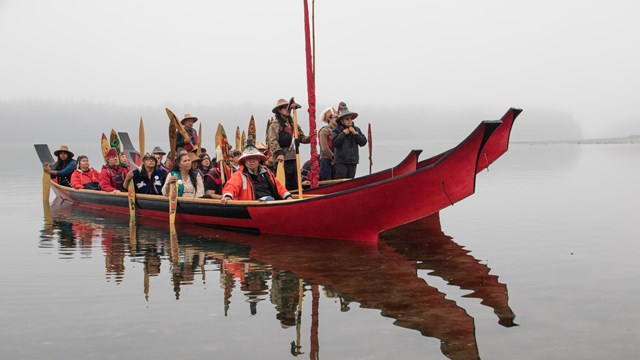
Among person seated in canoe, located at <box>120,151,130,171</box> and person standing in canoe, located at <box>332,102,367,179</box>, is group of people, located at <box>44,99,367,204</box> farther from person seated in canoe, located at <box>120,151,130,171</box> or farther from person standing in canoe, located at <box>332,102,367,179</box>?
person seated in canoe, located at <box>120,151,130,171</box>

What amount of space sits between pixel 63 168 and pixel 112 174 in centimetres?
334

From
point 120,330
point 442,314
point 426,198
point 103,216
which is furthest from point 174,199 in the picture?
point 442,314

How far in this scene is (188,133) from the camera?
15.1m

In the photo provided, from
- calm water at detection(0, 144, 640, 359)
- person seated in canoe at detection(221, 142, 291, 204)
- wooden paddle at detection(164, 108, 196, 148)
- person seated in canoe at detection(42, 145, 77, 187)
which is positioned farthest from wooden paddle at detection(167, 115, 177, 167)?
person seated in canoe at detection(42, 145, 77, 187)

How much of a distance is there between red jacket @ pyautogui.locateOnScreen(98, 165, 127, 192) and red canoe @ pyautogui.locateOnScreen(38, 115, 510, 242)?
4567 mm

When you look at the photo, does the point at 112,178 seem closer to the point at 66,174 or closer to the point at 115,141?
the point at 115,141

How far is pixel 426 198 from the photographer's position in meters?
9.40

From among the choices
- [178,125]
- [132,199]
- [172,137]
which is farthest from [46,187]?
[172,137]

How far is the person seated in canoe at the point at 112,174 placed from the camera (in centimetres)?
1528

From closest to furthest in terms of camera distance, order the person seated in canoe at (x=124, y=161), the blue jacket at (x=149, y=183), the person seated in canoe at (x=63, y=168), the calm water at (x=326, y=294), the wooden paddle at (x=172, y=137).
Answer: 1. the calm water at (x=326, y=294)
2. the wooden paddle at (x=172, y=137)
3. the blue jacket at (x=149, y=183)
4. the person seated in canoe at (x=124, y=161)
5. the person seated in canoe at (x=63, y=168)

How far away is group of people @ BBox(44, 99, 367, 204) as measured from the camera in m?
11.1

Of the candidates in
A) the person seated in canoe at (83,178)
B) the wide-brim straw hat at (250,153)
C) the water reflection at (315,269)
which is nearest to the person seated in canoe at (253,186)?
the wide-brim straw hat at (250,153)

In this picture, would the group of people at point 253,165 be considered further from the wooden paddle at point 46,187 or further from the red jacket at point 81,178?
the wooden paddle at point 46,187

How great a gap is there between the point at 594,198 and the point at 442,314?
13130mm
